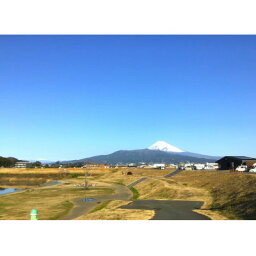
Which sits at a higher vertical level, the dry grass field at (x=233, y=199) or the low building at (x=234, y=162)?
the low building at (x=234, y=162)

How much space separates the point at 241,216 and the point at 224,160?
174ft

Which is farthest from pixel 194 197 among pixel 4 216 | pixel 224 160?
pixel 224 160

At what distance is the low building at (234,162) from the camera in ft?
201

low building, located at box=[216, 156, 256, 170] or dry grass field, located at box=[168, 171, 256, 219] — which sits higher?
low building, located at box=[216, 156, 256, 170]

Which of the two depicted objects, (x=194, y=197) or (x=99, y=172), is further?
(x=99, y=172)

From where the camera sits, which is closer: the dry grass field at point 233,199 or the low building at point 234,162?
the dry grass field at point 233,199

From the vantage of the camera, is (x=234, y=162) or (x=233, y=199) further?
(x=234, y=162)

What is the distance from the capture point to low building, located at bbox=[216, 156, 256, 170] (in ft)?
201

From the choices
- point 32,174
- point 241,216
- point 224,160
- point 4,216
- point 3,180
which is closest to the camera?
point 241,216

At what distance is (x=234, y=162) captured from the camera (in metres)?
65.1

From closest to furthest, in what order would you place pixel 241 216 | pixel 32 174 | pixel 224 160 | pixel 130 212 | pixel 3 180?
pixel 241 216, pixel 130 212, pixel 224 160, pixel 3 180, pixel 32 174
